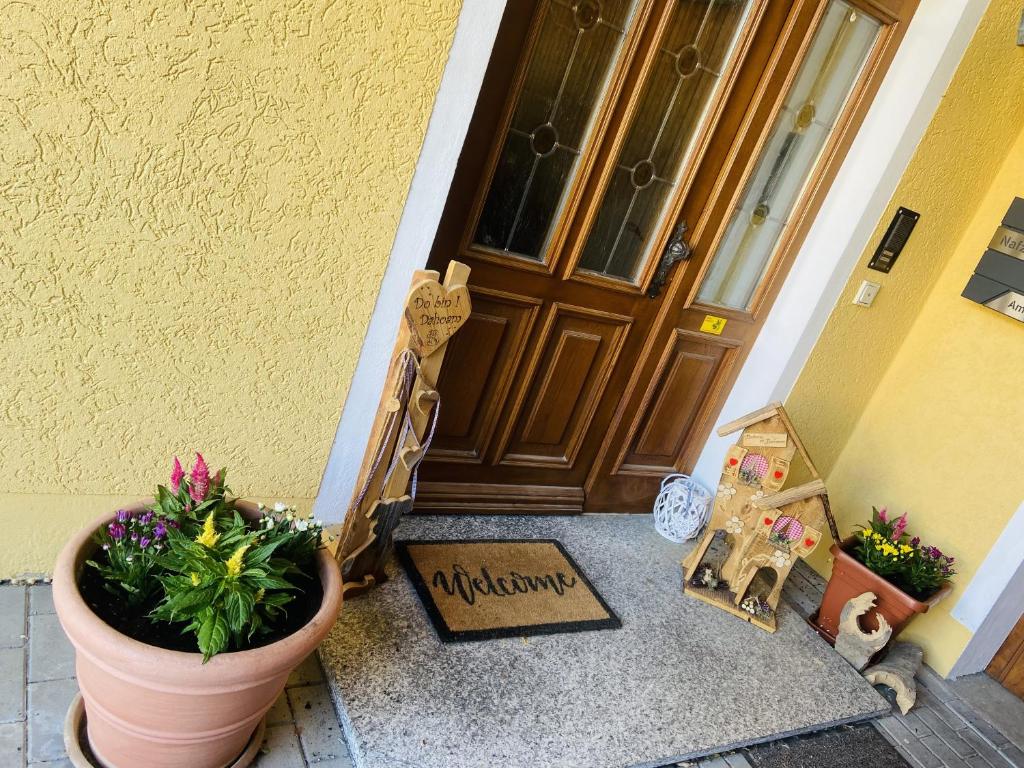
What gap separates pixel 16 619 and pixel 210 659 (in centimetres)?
87

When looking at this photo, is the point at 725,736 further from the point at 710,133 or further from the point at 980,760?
the point at 710,133

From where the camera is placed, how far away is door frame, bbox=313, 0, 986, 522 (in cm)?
191

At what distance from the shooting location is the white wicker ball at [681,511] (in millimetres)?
3062

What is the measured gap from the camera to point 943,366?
309 cm

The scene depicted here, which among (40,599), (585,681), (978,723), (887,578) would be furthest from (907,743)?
(40,599)

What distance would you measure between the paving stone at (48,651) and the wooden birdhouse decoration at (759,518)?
2.15m

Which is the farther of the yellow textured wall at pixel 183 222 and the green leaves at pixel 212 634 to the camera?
the yellow textured wall at pixel 183 222

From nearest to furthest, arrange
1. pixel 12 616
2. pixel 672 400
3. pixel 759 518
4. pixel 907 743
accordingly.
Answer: pixel 12 616, pixel 907 743, pixel 759 518, pixel 672 400

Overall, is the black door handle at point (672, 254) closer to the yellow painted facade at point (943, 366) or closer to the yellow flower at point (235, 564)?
the yellow painted facade at point (943, 366)

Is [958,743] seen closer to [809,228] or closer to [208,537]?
[809,228]

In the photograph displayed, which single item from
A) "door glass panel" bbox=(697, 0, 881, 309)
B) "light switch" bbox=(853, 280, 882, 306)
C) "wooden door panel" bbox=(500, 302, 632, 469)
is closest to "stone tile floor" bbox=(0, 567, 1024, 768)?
"wooden door panel" bbox=(500, 302, 632, 469)

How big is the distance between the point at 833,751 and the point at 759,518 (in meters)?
0.83

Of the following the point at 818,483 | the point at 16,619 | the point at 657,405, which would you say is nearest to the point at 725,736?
the point at 818,483

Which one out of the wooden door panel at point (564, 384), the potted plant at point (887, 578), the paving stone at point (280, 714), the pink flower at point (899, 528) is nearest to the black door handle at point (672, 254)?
the wooden door panel at point (564, 384)
